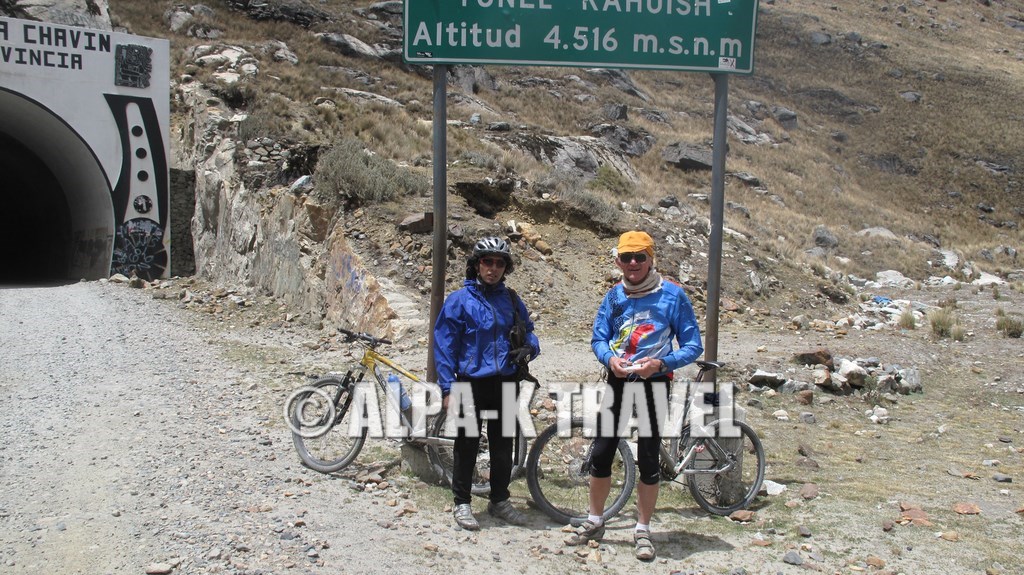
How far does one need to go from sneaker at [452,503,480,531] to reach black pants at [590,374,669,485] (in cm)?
81

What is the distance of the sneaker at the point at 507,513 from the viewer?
432 cm

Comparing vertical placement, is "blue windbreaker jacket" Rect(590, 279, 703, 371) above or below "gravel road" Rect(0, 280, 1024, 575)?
above

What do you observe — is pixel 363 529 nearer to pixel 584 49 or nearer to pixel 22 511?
pixel 22 511

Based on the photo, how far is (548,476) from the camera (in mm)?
4734

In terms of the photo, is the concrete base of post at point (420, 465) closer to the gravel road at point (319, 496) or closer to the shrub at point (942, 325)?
the gravel road at point (319, 496)

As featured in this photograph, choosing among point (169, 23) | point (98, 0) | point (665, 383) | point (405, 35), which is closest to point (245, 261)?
point (405, 35)

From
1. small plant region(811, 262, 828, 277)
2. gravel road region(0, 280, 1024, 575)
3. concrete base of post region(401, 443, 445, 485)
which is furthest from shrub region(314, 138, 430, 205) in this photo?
small plant region(811, 262, 828, 277)

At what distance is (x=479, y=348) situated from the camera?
162 inches

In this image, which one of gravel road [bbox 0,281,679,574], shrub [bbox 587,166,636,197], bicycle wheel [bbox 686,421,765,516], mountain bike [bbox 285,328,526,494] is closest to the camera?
gravel road [bbox 0,281,679,574]

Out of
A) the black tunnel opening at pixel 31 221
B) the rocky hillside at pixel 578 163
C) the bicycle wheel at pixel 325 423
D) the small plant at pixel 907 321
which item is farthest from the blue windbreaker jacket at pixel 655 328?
the black tunnel opening at pixel 31 221

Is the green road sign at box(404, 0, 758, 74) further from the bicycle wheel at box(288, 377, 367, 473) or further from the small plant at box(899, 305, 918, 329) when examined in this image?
the small plant at box(899, 305, 918, 329)

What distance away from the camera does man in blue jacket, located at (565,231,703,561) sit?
3.86 meters

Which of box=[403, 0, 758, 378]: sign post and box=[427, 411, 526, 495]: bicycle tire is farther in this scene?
box=[403, 0, 758, 378]: sign post

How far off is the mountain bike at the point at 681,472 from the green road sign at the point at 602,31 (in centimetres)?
204
